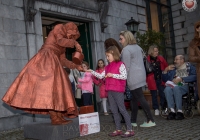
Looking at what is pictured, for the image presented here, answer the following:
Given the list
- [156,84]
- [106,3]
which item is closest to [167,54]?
[106,3]

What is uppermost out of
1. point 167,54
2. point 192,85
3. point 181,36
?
point 181,36

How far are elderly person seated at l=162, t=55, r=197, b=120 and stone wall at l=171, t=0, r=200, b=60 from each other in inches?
334

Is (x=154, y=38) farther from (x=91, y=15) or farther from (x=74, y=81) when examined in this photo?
(x=74, y=81)

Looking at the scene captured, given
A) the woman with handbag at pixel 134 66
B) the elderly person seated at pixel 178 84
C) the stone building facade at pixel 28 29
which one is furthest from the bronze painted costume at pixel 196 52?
the stone building facade at pixel 28 29

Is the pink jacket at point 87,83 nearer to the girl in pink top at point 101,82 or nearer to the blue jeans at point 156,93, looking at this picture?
the girl in pink top at point 101,82

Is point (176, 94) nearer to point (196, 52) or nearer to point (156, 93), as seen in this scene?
point (156, 93)

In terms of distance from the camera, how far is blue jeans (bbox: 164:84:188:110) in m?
6.69

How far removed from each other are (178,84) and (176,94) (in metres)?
0.29

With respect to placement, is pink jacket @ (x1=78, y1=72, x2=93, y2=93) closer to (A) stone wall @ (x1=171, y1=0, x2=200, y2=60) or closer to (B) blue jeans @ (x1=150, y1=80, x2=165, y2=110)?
(B) blue jeans @ (x1=150, y1=80, x2=165, y2=110)

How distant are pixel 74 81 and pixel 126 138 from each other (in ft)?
13.6

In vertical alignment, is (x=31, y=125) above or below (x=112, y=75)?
below

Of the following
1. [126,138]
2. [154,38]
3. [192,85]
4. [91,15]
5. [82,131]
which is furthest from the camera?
[154,38]

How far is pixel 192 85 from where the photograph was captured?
6801 mm

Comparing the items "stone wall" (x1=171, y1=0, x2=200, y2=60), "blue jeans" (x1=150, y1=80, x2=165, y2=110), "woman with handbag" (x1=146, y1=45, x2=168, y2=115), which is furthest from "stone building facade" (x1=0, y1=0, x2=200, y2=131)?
"stone wall" (x1=171, y1=0, x2=200, y2=60)
